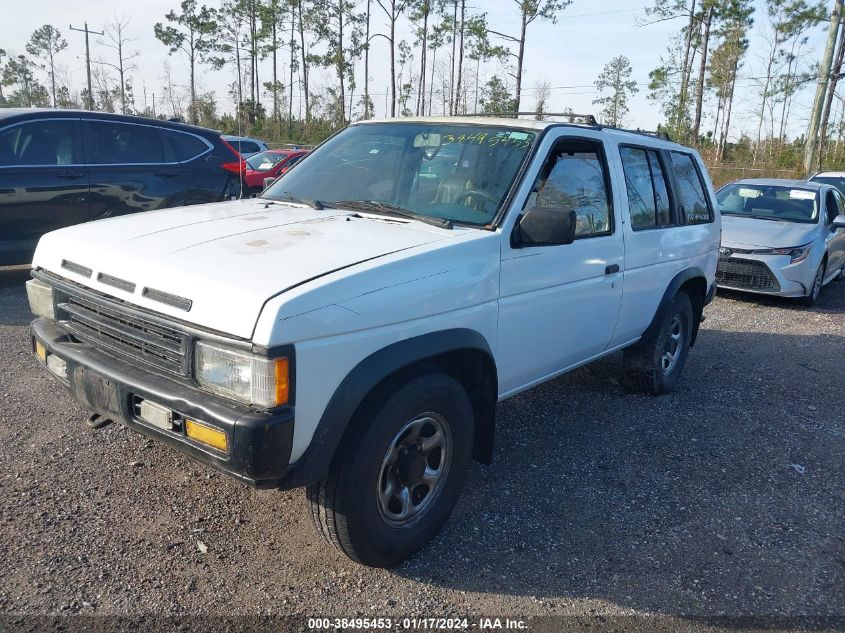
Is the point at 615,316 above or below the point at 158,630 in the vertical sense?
above

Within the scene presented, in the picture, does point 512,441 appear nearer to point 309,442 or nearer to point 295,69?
point 309,442

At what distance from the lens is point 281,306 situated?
7.59ft

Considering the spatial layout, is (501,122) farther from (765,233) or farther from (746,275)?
(765,233)

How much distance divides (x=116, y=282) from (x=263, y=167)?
12.9 metres

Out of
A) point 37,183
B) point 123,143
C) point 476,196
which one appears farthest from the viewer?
point 123,143

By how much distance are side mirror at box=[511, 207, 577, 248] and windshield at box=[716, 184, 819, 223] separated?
7.54 m

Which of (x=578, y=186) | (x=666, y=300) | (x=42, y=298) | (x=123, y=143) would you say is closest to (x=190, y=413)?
(x=42, y=298)

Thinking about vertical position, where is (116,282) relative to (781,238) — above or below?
above

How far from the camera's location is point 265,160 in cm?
1592

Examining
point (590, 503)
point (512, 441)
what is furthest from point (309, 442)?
point (512, 441)

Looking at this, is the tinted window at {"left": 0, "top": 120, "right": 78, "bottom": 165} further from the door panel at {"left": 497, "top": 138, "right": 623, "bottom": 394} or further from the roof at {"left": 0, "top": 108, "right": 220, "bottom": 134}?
the door panel at {"left": 497, "top": 138, "right": 623, "bottom": 394}

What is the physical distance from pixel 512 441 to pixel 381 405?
6.20 ft

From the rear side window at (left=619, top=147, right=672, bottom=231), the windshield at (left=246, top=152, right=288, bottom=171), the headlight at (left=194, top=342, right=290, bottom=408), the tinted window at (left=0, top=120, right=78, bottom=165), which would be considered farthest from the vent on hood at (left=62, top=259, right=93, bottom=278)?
the windshield at (left=246, top=152, right=288, bottom=171)

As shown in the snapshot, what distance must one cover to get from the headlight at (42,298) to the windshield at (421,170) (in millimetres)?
1382
